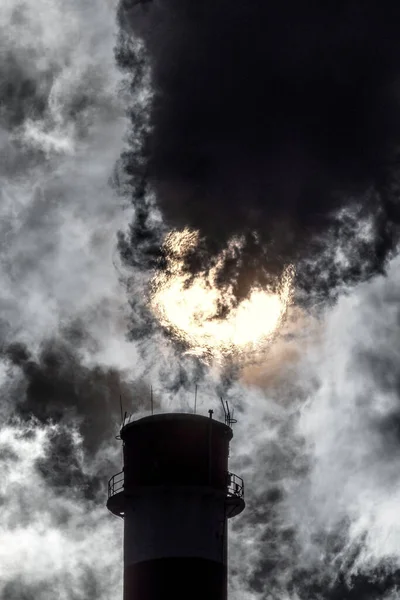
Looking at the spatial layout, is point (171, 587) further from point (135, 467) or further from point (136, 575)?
point (135, 467)

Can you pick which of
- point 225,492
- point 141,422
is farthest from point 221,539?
point 141,422

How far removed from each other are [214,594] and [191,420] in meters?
9.50

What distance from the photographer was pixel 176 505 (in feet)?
268

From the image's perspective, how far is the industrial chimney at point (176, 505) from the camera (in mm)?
80562

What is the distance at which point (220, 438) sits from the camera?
8500 centimetres

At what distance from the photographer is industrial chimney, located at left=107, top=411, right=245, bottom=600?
80562 mm

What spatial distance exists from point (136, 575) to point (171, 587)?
82.1 inches

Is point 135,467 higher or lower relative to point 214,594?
higher

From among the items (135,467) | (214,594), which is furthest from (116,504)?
(214,594)

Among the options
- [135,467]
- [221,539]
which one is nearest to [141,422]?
[135,467]

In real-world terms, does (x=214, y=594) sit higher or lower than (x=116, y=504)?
lower

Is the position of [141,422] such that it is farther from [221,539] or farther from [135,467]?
[221,539]

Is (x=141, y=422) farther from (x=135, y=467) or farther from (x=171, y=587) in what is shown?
(x=171, y=587)

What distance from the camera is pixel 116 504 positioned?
276ft
